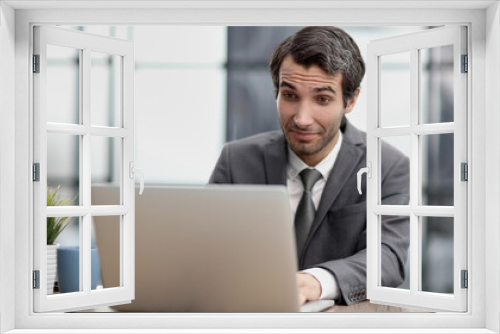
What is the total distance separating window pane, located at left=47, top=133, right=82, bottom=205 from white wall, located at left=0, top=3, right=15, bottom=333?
233 centimetres

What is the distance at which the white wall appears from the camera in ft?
7.84

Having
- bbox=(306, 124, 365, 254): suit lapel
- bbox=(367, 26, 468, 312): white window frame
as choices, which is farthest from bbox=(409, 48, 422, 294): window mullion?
bbox=(306, 124, 365, 254): suit lapel

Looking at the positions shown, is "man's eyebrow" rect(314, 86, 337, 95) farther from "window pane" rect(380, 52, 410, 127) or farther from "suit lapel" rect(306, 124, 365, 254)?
"window pane" rect(380, 52, 410, 127)

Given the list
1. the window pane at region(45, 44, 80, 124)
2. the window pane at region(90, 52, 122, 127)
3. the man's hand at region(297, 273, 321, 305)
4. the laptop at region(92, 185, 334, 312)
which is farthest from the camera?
the window pane at region(90, 52, 122, 127)

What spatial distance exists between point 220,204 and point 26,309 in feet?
3.02

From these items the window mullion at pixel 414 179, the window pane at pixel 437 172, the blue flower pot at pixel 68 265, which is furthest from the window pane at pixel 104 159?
the window mullion at pixel 414 179

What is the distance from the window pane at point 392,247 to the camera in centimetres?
382

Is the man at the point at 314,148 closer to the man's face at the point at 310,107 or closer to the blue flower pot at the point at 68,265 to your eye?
the man's face at the point at 310,107

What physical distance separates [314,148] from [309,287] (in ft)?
4.05

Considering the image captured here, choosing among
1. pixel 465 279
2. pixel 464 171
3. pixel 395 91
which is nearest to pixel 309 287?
pixel 465 279

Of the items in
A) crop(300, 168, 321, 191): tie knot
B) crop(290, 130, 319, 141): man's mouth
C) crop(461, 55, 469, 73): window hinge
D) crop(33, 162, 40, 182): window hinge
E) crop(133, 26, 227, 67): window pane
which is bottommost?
crop(300, 168, 321, 191): tie knot

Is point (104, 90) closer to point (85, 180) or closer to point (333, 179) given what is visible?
point (333, 179)

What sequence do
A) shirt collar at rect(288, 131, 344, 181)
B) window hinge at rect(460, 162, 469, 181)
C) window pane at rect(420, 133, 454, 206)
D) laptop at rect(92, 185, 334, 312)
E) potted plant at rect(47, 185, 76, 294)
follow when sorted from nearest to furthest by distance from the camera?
laptop at rect(92, 185, 334, 312) → window hinge at rect(460, 162, 469, 181) → potted plant at rect(47, 185, 76, 294) → shirt collar at rect(288, 131, 344, 181) → window pane at rect(420, 133, 454, 206)

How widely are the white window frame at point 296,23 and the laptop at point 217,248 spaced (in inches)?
5.8
